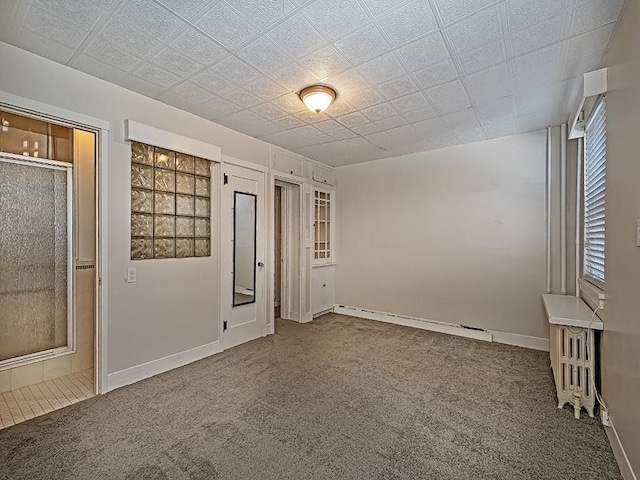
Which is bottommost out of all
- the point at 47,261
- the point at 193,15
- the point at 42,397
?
the point at 42,397

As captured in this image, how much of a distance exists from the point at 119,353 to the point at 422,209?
4.02 metres

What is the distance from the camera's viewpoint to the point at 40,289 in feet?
9.55

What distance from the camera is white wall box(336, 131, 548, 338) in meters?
3.76

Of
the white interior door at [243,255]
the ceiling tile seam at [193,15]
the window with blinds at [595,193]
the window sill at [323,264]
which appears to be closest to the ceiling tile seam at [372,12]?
the ceiling tile seam at [193,15]

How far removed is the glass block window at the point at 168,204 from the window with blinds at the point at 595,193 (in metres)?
3.66

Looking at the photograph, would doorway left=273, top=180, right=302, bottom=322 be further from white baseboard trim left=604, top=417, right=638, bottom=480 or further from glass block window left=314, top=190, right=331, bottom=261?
white baseboard trim left=604, top=417, right=638, bottom=480

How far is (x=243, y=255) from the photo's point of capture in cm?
394

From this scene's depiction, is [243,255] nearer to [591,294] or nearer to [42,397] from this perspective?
[42,397]

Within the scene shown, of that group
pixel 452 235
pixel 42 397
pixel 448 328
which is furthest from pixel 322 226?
pixel 42 397

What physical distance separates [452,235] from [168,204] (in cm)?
358

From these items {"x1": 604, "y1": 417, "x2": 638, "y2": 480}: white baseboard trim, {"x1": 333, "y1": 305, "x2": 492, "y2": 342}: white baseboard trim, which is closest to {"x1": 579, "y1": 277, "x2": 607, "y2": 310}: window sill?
{"x1": 604, "y1": 417, "x2": 638, "y2": 480}: white baseboard trim

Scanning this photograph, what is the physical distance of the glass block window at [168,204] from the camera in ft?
9.48

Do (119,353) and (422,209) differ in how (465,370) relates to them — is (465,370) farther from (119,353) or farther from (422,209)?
(119,353)

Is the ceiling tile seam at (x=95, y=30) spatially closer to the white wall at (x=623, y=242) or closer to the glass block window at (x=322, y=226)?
the white wall at (x=623, y=242)
